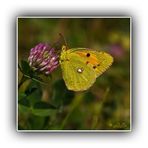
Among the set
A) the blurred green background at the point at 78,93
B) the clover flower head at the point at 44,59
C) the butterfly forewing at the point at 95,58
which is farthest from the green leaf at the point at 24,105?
the butterfly forewing at the point at 95,58

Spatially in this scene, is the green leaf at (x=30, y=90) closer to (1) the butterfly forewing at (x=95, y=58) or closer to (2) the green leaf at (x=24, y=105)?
(2) the green leaf at (x=24, y=105)

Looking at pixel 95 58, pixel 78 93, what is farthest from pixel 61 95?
pixel 95 58

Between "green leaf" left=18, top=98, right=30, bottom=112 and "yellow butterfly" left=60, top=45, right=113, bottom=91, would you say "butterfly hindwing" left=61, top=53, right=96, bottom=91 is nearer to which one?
"yellow butterfly" left=60, top=45, right=113, bottom=91

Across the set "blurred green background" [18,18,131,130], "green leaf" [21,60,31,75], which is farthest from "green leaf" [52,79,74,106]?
"green leaf" [21,60,31,75]

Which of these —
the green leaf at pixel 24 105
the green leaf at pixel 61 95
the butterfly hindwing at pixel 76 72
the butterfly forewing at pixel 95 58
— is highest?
the butterfly forewing at pixel 95 58
